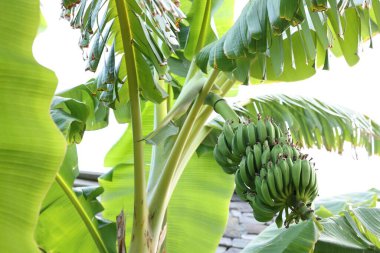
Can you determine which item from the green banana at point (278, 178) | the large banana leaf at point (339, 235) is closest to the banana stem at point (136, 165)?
the large banana leaf at point (339, 235)

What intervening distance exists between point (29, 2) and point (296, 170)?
51 centimetres

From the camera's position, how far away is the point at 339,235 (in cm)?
107

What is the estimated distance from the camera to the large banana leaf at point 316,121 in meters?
1.31

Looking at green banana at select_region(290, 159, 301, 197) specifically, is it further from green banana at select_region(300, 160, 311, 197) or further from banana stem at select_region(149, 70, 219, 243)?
banana stem at select_region(149, 70, 219, 243)

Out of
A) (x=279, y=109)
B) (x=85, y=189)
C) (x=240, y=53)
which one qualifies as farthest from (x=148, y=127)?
(x=240, y=53)

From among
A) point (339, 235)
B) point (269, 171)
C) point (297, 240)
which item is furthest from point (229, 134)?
point (339, 235)

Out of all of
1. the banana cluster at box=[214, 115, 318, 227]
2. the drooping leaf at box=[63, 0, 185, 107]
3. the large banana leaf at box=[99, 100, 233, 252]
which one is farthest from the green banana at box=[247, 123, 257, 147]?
the large banana leaf at box=[99, 100, 233, 252]

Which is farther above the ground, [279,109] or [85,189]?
[279,109]

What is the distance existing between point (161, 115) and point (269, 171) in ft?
1.76

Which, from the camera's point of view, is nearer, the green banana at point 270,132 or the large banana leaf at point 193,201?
the green banana at point 270,132

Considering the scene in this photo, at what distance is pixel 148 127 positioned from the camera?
4.86ft

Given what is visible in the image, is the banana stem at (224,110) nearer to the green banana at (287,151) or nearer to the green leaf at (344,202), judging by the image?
the green banana at (287,151)

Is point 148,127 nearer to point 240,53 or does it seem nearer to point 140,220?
point 140,220

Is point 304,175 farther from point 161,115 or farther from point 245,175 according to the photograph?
point 161,115
